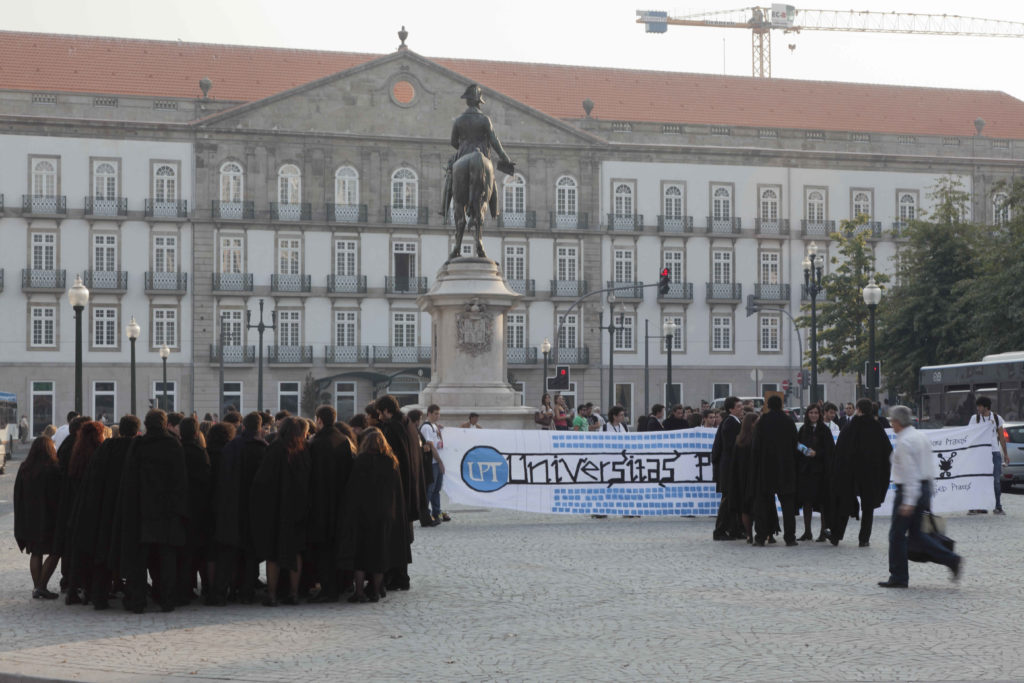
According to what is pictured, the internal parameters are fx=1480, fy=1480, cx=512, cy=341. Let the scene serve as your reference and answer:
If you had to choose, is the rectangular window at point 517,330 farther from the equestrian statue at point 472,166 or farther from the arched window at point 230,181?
the equestrian statue at point 472,166

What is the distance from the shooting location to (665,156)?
Result: 71.0 metres

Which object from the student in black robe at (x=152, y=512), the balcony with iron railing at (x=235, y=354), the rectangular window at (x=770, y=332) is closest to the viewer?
the student in black robe at (x=152, y=512)

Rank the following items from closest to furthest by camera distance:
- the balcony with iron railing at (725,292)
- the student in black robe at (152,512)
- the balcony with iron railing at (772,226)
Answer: the student in black robe at (152,512) < the balcony with iron railing at (725,292) < the balcony with iron railing at (772,226)

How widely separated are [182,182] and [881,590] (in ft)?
185

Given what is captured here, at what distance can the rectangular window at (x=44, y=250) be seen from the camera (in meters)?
64.3

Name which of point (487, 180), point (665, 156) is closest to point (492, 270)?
point (487, 180)

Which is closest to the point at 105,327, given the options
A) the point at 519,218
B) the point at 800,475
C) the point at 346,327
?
the point at 346,327

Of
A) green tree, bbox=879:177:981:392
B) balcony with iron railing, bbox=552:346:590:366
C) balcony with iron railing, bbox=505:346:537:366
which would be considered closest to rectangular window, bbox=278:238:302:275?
balcony with iron railing, bbox=505:346:537:366

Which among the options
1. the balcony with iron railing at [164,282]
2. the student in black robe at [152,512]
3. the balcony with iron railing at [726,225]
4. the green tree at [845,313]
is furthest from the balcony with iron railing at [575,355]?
the student in black robe at [152,512]

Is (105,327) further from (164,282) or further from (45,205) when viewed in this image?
(45,205)

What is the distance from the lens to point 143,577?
11594 millimetres

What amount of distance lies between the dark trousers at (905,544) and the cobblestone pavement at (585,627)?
24cm

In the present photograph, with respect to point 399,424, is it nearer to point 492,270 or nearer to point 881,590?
point 881,590

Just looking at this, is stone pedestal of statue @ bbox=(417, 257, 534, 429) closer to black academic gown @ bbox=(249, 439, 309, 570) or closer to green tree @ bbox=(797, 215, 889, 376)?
black academic gown @ bbox=(249, 439, 309, 570)
